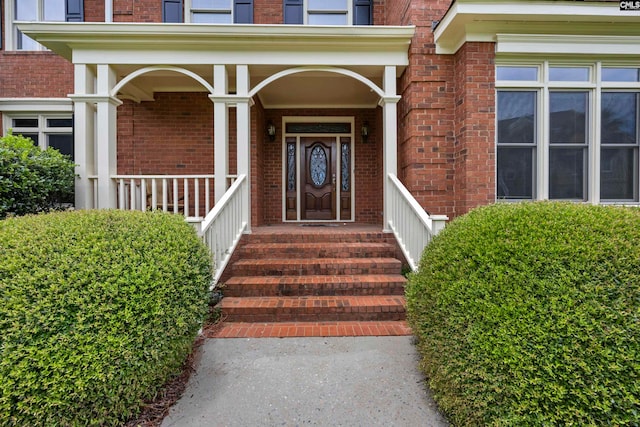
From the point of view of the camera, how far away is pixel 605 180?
189 inches

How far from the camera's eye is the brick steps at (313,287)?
3811 millimetres

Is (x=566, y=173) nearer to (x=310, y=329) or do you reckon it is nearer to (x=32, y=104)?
(x=310, y=329)

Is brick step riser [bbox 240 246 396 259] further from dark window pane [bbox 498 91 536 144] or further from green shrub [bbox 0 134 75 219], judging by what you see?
green shrub [bbox 0 134 75 219]

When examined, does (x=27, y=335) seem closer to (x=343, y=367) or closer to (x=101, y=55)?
(x=343, y=367)

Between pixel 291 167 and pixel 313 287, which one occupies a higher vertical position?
pixel 291 167

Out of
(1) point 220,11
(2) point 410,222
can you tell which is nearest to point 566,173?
(2) point 410,222

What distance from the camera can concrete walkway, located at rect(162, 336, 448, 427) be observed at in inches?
85.2

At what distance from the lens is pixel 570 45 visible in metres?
4.55

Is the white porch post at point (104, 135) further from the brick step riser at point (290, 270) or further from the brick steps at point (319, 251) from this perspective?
the brick step riser at point (290, 270)

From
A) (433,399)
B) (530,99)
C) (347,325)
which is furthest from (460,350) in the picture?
(530,99)

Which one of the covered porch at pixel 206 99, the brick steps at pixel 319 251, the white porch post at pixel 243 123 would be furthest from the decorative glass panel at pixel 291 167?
the brick steps at pixel 319 251

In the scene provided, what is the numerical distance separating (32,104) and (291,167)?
6.09 meters

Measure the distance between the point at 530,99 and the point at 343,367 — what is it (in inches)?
180

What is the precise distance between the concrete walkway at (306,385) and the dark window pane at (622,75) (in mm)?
4852
